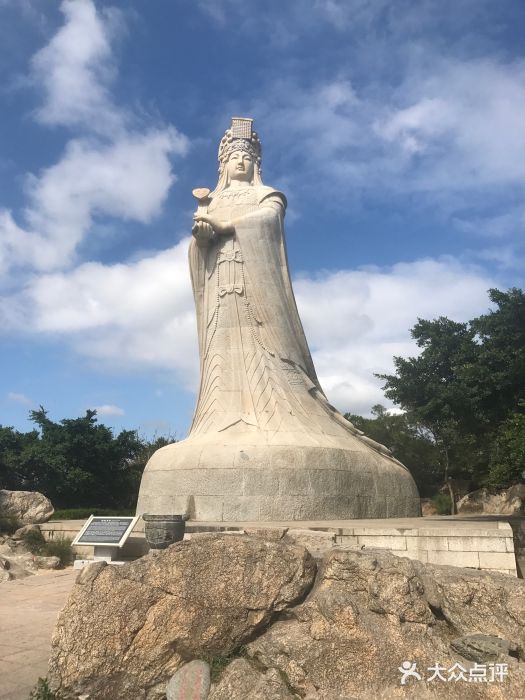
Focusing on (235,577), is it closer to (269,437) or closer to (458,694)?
(458,694)

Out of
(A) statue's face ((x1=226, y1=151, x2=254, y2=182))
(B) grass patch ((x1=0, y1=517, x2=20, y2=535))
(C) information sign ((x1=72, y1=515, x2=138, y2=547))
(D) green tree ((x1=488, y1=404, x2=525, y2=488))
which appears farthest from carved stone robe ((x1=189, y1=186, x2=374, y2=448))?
(B) grass patch ((x1=0, y1=517, x2=20, y2=535))

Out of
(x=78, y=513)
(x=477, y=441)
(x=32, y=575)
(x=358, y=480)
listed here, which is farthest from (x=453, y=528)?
(x=78, y=513)

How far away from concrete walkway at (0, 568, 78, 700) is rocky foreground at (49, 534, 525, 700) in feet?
1.88

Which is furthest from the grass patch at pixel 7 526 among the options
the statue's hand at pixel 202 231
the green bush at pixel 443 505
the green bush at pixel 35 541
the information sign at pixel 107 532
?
the green bush at pixel 443 505

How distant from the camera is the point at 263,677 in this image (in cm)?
309

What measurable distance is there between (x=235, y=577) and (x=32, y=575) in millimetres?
5318

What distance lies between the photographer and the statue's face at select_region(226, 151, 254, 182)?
1318 cm

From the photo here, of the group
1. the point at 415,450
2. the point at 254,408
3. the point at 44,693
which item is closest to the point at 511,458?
the point at 254,408

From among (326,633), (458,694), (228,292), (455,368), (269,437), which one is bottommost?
(458,694)

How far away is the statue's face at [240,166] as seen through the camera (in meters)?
13.2

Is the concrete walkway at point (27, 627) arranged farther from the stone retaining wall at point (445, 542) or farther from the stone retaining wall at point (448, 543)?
the stone retaining wall at point (448, 543)

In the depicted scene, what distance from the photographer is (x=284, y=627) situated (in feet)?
11.0

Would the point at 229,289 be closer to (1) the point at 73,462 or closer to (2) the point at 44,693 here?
(2) the point at 44,693

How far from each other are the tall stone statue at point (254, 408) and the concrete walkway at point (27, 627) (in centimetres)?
258
